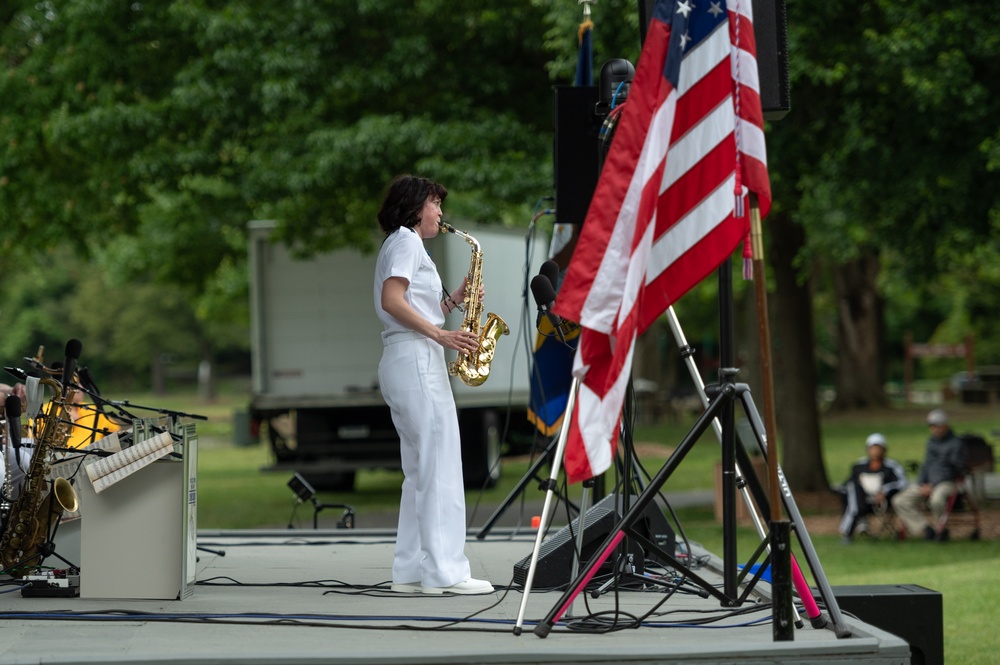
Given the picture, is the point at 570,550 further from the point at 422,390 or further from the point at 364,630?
the point at 364,630

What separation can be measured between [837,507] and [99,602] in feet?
46.4

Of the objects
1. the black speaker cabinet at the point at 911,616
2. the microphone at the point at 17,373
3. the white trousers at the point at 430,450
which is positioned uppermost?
the microphone at the point at 17,373

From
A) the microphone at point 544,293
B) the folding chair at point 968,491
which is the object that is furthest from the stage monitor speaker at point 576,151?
the folding chair at point 968,491

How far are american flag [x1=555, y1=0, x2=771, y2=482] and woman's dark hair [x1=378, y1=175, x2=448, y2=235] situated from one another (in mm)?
1537

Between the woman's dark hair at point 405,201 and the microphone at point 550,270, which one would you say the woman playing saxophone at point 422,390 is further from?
the microphone at point 550,270

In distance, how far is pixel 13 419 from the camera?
23.0 feet

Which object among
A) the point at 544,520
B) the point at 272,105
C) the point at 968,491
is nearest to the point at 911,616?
the point at 544,520

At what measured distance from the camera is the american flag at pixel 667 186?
5.34m

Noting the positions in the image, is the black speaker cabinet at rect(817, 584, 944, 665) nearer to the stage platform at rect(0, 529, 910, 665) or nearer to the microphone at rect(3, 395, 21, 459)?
the stage platform at rect(0, 529, 910, 665)

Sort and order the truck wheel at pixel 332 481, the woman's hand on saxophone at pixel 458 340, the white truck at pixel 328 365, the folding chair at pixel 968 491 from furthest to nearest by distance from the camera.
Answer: the truck wheel at pixel 332 481, the white truck at pixel 328 365, the folding chair at pixel 968 491, the woman's hand on saxophone at pixel 458 340

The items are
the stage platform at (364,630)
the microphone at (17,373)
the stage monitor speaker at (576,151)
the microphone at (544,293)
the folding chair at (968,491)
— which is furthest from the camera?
the folding chair at (968,491)

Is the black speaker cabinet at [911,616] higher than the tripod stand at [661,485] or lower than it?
lower

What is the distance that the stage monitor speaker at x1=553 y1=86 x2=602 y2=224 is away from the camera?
7.15m

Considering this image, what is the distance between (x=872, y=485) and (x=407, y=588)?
10.4 metres
